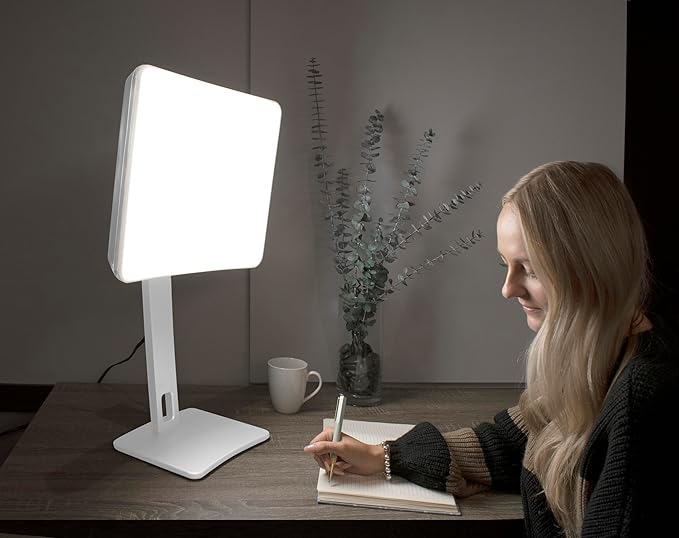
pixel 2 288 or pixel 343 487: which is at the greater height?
pixel 2 288

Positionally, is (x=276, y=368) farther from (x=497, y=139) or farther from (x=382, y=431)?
(x=497, y=139)

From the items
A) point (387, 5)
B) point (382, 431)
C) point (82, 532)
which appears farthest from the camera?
point (387, 5)

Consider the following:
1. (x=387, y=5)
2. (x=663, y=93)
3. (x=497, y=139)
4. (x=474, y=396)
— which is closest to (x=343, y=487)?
(x=474, y=396)

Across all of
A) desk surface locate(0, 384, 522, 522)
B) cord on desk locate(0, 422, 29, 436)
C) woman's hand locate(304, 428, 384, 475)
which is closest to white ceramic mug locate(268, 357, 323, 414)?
desk surface locate(0, 384, 522, 522)

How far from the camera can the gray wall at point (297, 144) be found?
4.46 ft

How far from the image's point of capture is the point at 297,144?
54.7 inches

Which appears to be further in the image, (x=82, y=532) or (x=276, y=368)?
(x=276, y=368)

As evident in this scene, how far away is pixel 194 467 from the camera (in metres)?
0.97

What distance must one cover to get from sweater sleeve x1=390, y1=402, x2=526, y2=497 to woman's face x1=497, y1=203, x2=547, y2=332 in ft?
0.67

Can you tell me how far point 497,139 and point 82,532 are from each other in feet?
3.52

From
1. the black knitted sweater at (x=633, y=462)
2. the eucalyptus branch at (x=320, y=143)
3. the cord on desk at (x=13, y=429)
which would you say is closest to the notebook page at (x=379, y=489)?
the black knitted sweater at (x=633, y=462)

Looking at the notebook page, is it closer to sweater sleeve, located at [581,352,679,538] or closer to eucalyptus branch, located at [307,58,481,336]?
sweater sleeve, located at [581,352,679,538]

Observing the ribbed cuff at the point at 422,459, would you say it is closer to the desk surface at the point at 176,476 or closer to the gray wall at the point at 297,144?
the desk surface at the point at 176,476

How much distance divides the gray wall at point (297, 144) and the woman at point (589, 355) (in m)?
0.51
